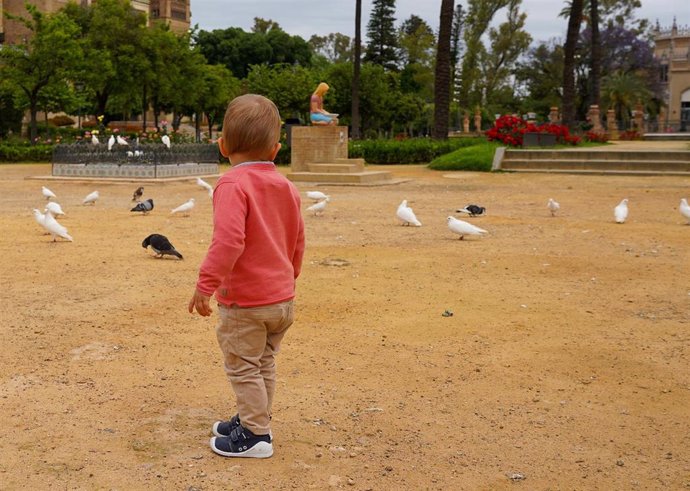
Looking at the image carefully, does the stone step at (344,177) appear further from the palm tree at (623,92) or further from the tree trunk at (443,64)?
the palm tree at (623,92)

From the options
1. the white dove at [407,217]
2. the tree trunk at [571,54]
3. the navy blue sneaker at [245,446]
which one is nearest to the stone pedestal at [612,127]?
the tree trunk at [571,54]

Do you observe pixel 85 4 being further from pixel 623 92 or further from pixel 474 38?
pixel 623 92

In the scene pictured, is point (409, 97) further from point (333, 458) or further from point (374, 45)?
point (333, 458)

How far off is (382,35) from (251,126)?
195 feet

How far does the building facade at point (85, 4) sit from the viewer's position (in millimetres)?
59625

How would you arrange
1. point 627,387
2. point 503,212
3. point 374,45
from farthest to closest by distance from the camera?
point 374,45 < point 503,212 < point 627,387

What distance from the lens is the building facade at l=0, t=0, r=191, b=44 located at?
5962 centimetres

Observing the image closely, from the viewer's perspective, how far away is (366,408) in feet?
13.9

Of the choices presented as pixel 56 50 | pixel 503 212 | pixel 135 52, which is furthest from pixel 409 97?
pixel 503 212

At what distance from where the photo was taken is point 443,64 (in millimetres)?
27531

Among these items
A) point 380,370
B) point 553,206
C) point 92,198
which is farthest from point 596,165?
point 380,370

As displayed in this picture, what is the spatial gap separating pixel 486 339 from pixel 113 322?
2.56 meters

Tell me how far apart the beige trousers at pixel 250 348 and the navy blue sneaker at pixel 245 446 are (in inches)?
1.2

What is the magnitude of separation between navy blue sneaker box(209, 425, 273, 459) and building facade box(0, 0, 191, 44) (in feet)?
133
